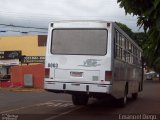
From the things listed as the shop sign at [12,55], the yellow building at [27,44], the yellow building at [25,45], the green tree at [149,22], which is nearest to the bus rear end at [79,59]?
the green tree at [149,22]

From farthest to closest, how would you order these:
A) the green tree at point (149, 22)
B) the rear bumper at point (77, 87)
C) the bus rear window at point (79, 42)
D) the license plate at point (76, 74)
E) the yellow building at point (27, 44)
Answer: the yellow building at point (27, 44)
the bus rear window at point (79, 42)
the license plate at point (76, 74)
the rear bumper at point (77, 87)
the green tree at point (149, 22)

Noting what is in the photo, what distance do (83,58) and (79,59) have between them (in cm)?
15

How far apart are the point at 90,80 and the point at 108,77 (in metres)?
0.64

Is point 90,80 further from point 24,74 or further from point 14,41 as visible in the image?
point 14,41

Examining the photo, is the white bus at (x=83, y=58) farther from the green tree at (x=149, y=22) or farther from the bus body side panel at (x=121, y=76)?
the green tree at (x=149, y=22)

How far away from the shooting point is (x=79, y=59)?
54.2 feet

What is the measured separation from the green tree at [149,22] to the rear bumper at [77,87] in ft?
20.8

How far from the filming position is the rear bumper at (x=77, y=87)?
15946mm

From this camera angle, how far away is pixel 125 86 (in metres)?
20.5

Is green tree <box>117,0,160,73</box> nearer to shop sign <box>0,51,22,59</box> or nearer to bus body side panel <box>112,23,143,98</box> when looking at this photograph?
bus body side panel <box>112,23,143,98</box>

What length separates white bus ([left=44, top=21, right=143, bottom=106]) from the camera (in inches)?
636

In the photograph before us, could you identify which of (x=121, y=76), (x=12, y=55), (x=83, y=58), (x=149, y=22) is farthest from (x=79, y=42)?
(x=12, y=55)

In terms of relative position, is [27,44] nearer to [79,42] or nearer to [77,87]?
[79,42]

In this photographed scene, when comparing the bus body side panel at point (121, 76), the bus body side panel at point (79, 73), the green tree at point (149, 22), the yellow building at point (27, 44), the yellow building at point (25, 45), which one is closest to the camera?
the green tree at point (149, 22)
